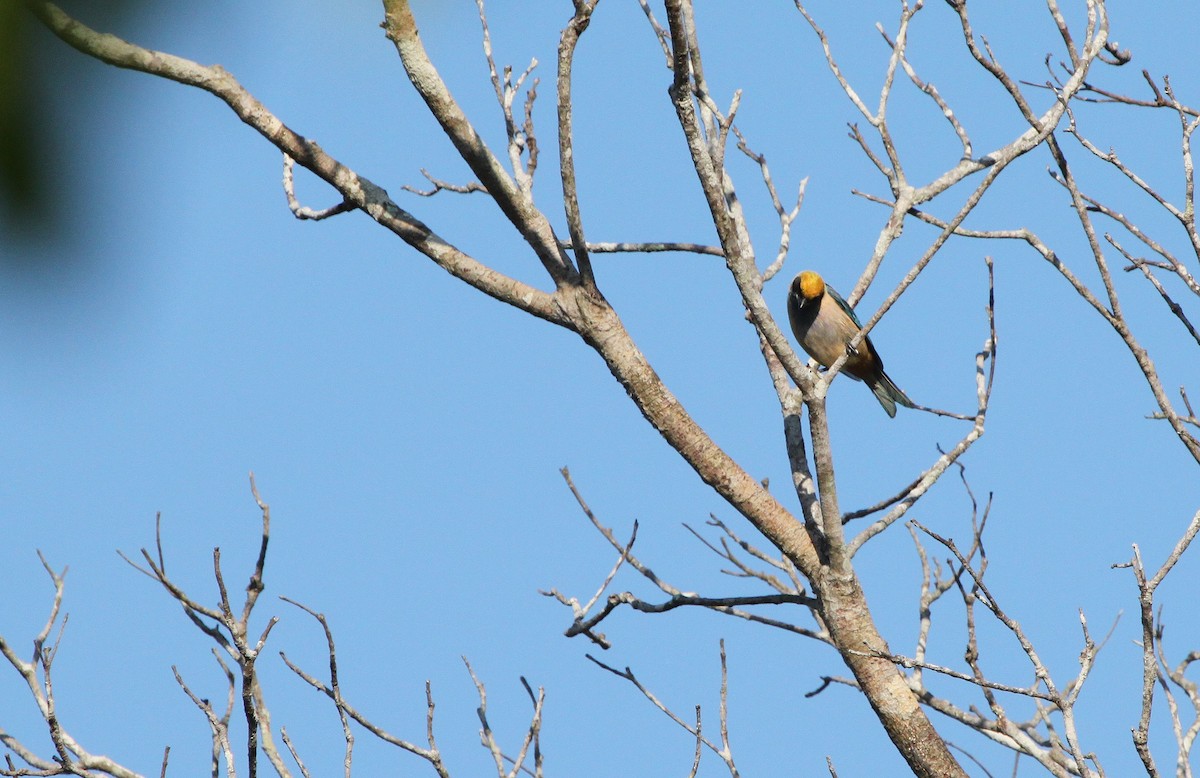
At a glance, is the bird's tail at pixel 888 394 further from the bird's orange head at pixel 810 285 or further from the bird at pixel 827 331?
the bird's orange head at pixel 810 285

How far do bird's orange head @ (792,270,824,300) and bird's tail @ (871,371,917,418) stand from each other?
0.74 meters

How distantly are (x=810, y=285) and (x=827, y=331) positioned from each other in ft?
1.19

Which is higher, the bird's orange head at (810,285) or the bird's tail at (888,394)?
the bird's orange head at (810,285)

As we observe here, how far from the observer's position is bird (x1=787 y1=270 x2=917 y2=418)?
813cm

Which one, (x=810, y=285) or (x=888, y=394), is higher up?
(x=810, y=285)

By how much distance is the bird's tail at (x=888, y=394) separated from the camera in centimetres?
819

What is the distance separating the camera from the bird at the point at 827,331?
26.7 ft

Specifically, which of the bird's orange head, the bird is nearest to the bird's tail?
the bird

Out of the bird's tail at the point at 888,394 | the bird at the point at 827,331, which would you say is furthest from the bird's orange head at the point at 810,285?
the bird's tail at the point at 888,394

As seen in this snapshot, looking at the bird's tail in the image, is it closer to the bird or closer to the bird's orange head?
the bird

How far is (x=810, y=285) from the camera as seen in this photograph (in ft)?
27.1

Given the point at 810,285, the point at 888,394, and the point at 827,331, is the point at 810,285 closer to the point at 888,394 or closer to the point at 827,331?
the point at 827,331

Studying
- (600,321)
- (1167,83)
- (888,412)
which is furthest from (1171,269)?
(888,412)

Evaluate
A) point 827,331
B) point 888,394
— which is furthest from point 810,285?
point 888,394
